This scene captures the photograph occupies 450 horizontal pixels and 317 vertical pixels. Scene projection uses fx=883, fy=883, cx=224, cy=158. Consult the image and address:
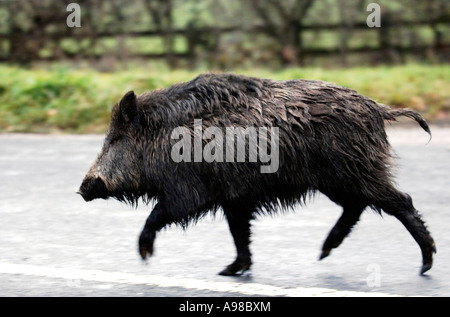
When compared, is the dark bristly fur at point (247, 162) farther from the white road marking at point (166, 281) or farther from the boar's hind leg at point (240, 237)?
the white road marking at point (166, 281)

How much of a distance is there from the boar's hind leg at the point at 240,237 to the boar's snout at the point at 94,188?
0.69 metres

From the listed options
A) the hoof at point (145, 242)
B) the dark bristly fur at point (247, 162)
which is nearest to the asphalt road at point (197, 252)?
the hoof at point (145, 242)

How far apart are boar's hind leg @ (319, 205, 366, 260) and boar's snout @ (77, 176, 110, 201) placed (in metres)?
1.35

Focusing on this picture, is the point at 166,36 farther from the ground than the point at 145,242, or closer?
farther from the ground

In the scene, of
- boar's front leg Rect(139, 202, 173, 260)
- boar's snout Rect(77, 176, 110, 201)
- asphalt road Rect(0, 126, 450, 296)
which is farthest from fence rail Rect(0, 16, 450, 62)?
boar's front leg Rect(139, 202, 173, 260)

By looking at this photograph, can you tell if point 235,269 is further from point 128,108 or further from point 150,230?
point 128,108

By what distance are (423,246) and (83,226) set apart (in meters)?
2.56

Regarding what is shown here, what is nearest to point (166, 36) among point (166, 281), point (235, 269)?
point (235, 269)

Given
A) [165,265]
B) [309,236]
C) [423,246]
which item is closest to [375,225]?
[309,236]

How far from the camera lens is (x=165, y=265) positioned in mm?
5312

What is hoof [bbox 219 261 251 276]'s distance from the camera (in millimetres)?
5090

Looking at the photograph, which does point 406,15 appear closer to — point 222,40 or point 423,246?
point 222,40

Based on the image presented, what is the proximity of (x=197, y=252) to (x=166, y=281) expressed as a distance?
27.9 inches

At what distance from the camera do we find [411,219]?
196 inches
